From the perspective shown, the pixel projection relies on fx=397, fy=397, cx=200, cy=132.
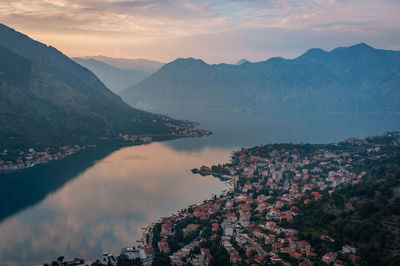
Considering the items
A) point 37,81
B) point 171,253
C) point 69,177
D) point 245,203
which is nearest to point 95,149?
point 69,177

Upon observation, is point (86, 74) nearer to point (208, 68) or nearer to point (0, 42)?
point (0, 42)

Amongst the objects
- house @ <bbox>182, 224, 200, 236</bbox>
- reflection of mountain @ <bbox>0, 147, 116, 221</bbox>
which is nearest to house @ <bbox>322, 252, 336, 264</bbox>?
house @ <bbox>182, 224, 200, 236</bbox>

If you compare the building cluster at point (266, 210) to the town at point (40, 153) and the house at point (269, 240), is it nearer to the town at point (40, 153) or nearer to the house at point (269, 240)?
the house at point (269, 240)

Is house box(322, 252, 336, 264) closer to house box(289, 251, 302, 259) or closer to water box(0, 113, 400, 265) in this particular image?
house box(289, 251, 302, 259)

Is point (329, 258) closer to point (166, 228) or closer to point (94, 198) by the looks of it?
point (166, 228)

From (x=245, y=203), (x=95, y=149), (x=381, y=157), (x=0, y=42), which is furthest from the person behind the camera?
(x=0, y=42)

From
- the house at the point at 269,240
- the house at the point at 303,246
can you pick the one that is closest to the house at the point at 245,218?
the house at the point at 269,240

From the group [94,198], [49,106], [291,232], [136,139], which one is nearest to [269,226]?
[291,232]
